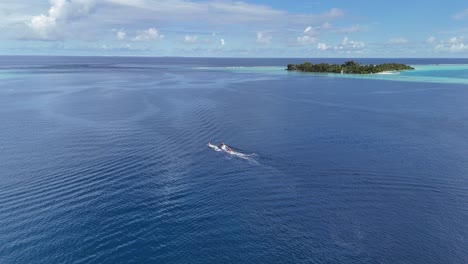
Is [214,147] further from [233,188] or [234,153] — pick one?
[233,188]

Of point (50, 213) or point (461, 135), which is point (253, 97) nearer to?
point (461, 135)

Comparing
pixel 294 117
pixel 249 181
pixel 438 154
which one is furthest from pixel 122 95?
pixel 438 154

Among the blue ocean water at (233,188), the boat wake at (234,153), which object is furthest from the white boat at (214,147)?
the blue ocean water at (233,188)

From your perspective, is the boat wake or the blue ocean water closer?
the blue ocean water

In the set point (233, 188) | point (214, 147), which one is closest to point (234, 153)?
point (214, 147)

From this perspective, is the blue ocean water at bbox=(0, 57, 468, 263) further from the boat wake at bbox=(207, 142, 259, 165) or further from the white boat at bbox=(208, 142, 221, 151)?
the white boat at bbox=(208, 142, 221, 151)

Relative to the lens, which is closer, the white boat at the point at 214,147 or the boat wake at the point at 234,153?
the boat wake at the point at 234,153

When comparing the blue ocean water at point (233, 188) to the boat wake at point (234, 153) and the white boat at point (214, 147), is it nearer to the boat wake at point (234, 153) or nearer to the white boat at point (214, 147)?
the boat wake at point (234, 153)

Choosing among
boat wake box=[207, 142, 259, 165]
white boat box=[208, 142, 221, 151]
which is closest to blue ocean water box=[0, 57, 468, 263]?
boat wake box=[207, 142, 259, 165]

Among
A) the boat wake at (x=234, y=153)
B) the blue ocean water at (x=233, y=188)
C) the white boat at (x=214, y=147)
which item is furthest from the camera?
the white boat at (x=214, y=147)
